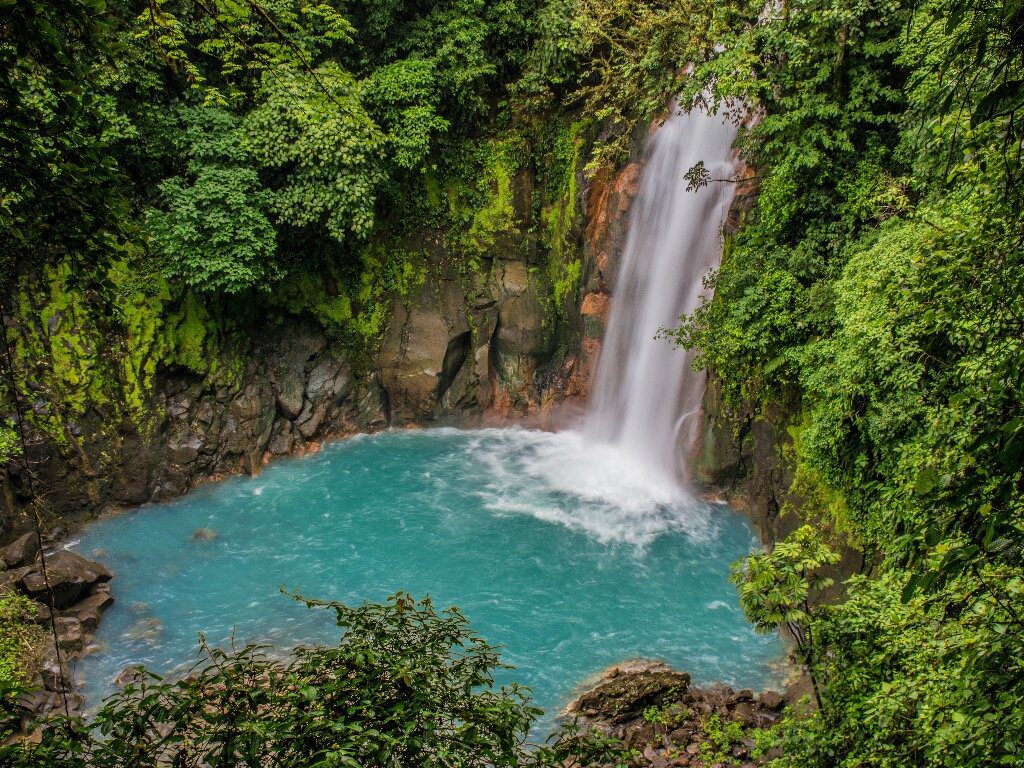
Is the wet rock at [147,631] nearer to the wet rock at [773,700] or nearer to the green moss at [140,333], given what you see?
the green moss at [140,333]

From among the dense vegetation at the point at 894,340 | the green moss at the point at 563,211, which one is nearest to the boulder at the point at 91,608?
the dense vegetation at the point at 894,340

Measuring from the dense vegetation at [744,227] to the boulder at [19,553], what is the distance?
2.04 meters

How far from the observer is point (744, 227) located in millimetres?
10648

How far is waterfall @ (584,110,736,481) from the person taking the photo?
484 inches

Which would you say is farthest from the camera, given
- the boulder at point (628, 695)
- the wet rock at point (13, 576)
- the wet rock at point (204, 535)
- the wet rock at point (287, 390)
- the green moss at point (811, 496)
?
the wet rock at point (287, 390)

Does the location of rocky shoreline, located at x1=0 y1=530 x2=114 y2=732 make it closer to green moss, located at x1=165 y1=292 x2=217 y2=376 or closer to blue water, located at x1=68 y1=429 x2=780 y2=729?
blue water, located at x1=68 y1=429 x2=780 y2=729

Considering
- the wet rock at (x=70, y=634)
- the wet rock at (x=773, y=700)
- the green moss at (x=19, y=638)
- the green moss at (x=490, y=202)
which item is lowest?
the wet rock at (x=70, y=634)

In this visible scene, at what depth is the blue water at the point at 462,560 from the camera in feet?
29.6

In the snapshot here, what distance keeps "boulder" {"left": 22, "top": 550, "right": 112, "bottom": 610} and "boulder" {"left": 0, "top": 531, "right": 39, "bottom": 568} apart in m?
0.15

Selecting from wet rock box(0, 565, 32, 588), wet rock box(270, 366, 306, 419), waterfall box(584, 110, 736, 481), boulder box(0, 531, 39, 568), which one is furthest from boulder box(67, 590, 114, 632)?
waterfall box(584, 110, 736, 481)

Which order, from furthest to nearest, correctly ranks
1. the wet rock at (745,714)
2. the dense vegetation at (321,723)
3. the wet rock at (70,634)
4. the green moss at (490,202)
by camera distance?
the green moss at (490,202), the wet rock at (70,634), the wet rock at (745,714), the dense vegetation at (321,723)

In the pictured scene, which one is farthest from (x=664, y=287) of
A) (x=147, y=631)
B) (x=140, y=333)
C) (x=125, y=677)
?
(x=125, y=677)

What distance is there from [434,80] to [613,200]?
452 centimetres

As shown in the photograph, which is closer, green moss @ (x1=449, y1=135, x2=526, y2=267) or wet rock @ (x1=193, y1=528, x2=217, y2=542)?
wet rock @ (x1=193, y1=528, x2=217, y2=542)
